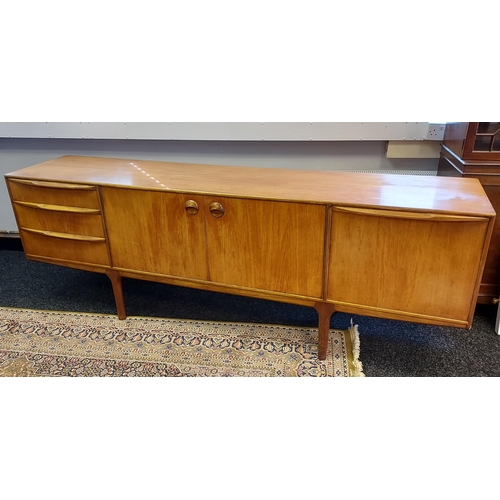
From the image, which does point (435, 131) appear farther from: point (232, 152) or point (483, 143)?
point (232, 152)

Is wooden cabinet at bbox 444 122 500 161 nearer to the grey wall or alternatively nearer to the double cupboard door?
the grey wall

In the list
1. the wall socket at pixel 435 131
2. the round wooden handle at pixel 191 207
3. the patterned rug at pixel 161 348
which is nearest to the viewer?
the round wooden handle at pixel 191 207

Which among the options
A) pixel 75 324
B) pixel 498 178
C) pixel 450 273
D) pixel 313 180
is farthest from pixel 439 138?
pixel 75 324

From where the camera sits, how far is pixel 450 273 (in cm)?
136

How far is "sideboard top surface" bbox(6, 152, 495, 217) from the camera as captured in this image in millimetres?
1398

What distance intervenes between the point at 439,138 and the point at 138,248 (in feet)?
4.60

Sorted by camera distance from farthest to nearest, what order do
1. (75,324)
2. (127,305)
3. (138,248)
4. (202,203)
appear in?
(127,305) → (75,324) → (138,248) → (202,203)

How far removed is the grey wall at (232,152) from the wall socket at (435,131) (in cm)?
12

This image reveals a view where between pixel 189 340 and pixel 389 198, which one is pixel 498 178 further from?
pixel 189 340

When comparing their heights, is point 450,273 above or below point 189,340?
above

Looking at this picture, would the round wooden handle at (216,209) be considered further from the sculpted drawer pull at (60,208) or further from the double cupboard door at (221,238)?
the sculpted drawer pull at (60,208)

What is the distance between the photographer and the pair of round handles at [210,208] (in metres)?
1.55

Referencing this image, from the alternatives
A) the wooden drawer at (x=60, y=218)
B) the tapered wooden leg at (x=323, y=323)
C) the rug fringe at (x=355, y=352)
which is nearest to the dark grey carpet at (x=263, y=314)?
the rug fringe at (x=355, y=352)

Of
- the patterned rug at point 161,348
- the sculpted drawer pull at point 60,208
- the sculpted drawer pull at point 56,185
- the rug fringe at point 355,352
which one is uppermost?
the sculpted drawer pull at point 56,185
